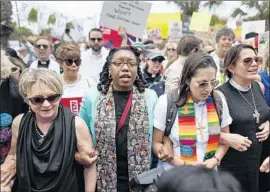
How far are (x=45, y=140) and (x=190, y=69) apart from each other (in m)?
1.04

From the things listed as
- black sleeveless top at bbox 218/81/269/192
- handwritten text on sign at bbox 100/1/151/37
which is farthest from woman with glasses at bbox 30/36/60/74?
black sleeveless top at bbox 218/81/269/192

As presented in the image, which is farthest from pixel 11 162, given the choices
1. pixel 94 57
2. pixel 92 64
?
pixel 94 57

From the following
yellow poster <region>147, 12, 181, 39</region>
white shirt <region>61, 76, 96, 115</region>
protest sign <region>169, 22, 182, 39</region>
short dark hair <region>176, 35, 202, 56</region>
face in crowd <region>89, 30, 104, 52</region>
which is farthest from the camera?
yellow poster <region>147, 12, 181, 39</region>

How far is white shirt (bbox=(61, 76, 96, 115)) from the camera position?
3.31 m

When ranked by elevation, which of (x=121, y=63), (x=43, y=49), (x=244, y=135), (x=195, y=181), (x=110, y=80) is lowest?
(x=244, y=135)

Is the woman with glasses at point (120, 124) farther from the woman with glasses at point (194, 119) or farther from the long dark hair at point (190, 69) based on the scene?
the long dark hair at point (190, 69)

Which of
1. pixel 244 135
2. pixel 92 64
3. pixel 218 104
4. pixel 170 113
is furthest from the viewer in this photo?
pixel 92 64

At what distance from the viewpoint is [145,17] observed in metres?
6.07

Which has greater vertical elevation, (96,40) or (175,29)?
(175,29)

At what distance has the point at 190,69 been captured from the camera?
260 centimetres

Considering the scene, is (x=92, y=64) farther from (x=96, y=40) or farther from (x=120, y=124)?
(x=120, y=124)

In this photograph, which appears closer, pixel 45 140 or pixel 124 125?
pixel 45 140

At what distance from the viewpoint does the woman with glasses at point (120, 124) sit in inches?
103

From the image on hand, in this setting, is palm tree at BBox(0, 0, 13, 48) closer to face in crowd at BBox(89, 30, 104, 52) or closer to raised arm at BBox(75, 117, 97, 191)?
raised arm at BBox(75, 117, 97, 191)
